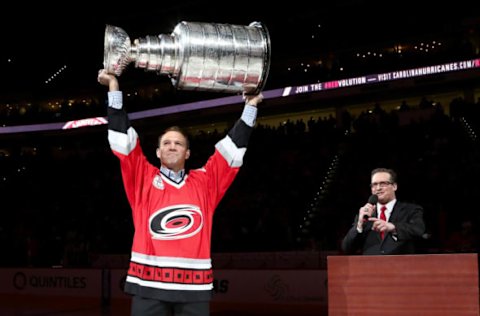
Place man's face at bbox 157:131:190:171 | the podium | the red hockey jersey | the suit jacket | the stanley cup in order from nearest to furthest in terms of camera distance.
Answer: the podium → the stanley cup → the red hockey jersey → man's face at bbox 157:131:190:171 → the suit jacket

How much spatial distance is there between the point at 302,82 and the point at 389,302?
19.6 m

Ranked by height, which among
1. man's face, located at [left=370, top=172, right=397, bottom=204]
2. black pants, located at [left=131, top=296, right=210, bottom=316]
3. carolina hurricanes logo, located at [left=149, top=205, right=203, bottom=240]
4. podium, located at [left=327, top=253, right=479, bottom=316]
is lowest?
black pants, located at [left=131, top=296, right=210, bottom=316]

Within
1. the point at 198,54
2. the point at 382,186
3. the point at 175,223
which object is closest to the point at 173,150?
the point at 175,223

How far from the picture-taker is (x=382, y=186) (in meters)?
3.91

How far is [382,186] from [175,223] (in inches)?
61.7

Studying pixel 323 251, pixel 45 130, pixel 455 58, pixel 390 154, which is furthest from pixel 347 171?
pixel 45 130

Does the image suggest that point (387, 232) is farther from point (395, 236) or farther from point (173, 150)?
point (173, 150)

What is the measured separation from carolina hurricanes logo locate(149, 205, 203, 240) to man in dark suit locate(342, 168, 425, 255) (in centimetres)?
120

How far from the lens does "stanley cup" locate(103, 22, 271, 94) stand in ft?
9.06

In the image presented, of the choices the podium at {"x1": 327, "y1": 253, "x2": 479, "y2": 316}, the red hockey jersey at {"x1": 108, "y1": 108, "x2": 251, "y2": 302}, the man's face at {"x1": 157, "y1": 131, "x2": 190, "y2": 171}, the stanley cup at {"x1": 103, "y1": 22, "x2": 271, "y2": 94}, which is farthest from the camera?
the man's face at {"x1": 157, "y1": 131, "x2": 190, "y2": 171}

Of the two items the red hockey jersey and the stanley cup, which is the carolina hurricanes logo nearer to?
the red hockey jersey

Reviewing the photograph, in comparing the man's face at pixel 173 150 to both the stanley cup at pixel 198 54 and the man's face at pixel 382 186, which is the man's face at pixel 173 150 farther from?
the man's face at pixel 382 186

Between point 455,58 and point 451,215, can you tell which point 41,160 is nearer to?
point 455,58

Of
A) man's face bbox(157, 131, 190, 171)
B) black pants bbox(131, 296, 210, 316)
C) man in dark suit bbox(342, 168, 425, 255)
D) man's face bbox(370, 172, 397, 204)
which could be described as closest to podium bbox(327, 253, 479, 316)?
black pants bbox(131, 296, 210, 316)
